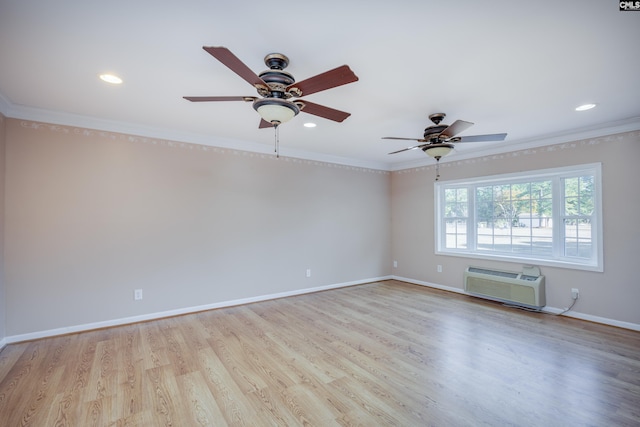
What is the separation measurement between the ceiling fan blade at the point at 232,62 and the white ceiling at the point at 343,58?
0.29 metres

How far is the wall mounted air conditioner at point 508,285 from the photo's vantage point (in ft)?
12.9

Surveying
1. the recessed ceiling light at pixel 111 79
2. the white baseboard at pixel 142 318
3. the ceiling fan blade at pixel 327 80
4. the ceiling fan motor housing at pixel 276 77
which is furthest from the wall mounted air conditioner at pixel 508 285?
the recessed ceiling light at pixel 111 79

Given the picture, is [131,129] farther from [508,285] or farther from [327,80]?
[508,285]

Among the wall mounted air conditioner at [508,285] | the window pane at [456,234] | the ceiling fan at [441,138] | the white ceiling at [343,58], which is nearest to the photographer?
the white ceiling at [343,58]

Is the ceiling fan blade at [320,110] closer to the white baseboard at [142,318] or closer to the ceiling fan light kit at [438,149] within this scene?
the ceiling fan light kit at [438,149]

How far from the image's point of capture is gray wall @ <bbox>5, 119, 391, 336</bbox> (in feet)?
10.0

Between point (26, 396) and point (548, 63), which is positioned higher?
point (548, 63)

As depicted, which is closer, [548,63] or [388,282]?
[548,63]

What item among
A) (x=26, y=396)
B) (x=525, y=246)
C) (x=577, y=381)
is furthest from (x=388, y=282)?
(x=26, y=396)

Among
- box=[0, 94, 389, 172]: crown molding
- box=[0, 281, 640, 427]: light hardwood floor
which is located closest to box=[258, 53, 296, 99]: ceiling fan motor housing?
box=[0, 281, 640, 427]: light hardwood floor

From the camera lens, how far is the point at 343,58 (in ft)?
6.77

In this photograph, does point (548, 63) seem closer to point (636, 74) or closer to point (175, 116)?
point (636, 74)

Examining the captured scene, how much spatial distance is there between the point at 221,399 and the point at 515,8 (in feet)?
10.3

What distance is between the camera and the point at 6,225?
294 cm
